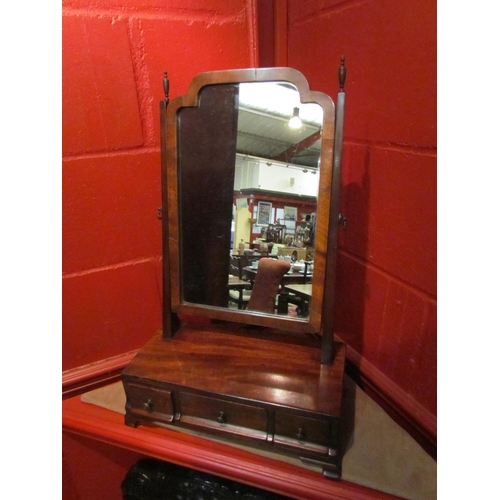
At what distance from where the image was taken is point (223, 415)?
2.26 ft

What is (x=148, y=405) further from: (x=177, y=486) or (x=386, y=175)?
(x=386, y=175)

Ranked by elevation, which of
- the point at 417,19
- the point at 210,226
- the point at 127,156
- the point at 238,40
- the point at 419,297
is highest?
Result: the point at 238,40

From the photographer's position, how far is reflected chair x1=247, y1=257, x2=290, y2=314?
767mm

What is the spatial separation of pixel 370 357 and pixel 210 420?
17.0 inches

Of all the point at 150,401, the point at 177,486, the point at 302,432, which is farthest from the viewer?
the point at 177,486

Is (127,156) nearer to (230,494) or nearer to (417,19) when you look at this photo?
(417,19)

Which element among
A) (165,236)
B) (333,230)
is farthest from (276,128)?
(165,236)

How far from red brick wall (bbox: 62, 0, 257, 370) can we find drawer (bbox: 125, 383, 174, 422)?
0.81 feet

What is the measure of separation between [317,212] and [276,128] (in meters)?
0.22

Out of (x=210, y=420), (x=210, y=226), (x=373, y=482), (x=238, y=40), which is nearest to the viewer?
(x=373, y=482)

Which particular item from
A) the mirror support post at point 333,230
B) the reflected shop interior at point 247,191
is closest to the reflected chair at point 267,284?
the reflected shop interior at point 247,191

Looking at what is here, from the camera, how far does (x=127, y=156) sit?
2.87 feet

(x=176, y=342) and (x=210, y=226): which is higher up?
(x=210, y=226)
